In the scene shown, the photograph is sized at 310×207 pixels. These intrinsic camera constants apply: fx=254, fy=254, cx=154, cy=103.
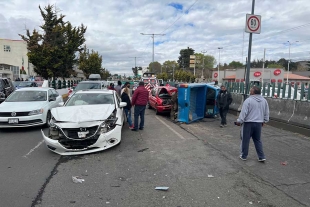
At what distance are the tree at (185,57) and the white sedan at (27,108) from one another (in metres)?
110

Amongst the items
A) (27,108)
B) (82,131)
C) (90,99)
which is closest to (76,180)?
(82,131)

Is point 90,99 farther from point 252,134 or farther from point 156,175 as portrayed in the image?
point 252,134

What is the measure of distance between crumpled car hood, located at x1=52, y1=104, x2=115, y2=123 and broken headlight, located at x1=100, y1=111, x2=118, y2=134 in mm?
102

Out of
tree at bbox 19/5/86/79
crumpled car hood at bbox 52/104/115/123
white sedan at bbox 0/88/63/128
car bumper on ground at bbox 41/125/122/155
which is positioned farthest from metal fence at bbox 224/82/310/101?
tree at bbox 19/5/86/79

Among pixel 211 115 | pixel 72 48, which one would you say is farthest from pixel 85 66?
pixel 211 115

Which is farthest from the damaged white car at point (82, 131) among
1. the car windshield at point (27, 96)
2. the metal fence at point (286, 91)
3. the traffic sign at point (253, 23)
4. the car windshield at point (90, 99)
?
the traffic sign at point (253, 23)

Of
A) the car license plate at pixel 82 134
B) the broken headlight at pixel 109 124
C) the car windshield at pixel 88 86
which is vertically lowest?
the car license plate at pixel 82 134

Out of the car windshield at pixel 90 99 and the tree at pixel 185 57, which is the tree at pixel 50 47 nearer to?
the car windshield at pixel 90 99

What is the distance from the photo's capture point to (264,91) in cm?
1152

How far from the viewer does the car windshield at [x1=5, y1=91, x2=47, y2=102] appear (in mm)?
9632

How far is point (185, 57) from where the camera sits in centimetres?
11906

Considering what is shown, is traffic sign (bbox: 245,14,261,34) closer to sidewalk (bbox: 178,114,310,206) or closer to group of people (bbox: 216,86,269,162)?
Result: sidewalk (bbox: 178,114,310,206)

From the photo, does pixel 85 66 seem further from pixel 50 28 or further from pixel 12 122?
pixel 12 122

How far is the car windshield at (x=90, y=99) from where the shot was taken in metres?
7.94
